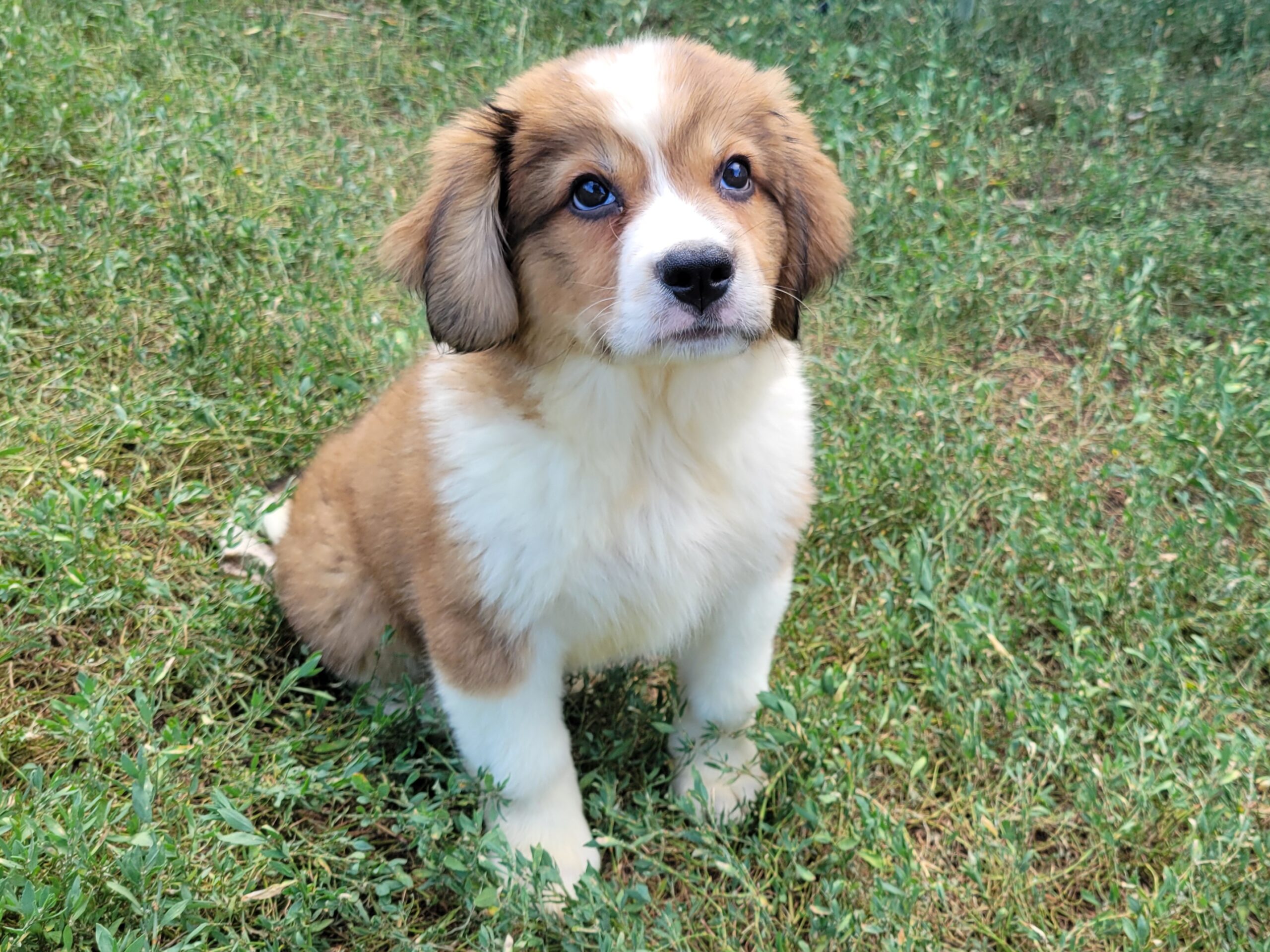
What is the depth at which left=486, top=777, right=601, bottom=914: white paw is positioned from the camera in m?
2.69

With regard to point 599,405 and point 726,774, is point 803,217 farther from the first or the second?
point 726,774

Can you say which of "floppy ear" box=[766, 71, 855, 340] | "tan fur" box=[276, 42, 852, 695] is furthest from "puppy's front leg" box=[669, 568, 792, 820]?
"floppy ear" box=[766, 71, 855, 340]

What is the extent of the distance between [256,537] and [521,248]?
160 cm

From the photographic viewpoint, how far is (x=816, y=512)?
361cm

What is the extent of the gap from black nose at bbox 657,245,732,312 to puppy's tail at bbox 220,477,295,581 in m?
1.67

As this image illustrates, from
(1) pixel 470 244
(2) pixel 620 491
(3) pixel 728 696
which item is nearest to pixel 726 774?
(3) pixel 728 696

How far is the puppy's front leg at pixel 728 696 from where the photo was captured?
109 inches

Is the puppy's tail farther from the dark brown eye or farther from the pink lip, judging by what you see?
the dark brown eye

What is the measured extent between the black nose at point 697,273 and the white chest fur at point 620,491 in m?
0.26

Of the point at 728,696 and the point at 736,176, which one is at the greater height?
the point at 736,176

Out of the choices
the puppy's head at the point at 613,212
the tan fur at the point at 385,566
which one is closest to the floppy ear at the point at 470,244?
the puppy's head at the point at 613,212

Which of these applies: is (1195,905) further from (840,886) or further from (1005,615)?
(1005,615)

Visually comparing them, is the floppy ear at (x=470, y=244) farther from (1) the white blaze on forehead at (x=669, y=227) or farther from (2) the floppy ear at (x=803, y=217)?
(2) the floppy ear at (x=803, y=217)

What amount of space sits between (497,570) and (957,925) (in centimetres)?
144
